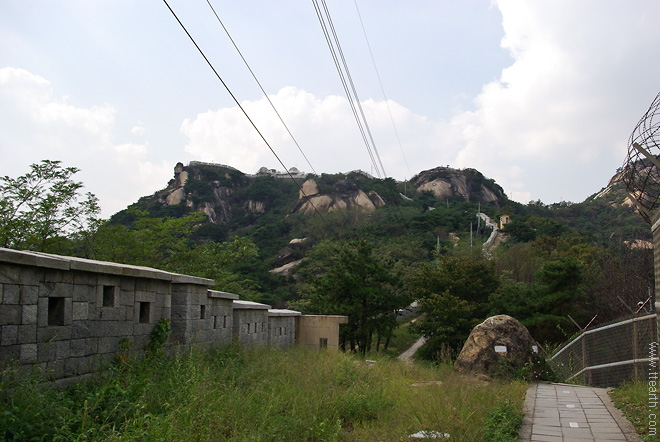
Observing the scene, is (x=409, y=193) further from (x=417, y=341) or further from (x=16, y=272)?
(x=16, y=272)

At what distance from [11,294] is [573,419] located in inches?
251

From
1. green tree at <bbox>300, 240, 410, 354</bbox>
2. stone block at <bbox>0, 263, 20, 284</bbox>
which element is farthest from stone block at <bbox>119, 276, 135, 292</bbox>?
green tree at <bbox>300, 240, 410, 354</bbox>

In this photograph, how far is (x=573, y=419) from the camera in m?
6.48

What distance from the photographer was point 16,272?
4.86 m

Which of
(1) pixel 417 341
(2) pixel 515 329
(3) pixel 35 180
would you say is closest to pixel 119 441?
(2) pixel 515 329

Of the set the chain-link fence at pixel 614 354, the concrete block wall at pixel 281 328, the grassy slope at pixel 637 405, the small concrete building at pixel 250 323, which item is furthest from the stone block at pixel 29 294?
the concrete block wall at pixel 281 328

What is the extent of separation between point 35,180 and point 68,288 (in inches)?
548

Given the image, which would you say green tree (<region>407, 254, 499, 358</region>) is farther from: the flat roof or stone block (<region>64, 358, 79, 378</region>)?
stone block (<region>64, 358, 79, 378</region>)

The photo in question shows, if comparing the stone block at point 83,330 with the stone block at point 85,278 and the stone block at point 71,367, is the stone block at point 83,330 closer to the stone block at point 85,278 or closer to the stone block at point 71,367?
the stone block at point 71,367

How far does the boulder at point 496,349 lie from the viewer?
34.0ft

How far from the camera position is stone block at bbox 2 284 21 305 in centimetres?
472

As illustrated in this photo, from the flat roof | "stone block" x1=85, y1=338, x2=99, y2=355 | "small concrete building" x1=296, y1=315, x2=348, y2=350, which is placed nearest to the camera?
the flat roof

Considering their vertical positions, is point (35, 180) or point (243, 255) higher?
point (35, 180)

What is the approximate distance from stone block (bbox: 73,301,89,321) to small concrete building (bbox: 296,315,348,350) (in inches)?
465
